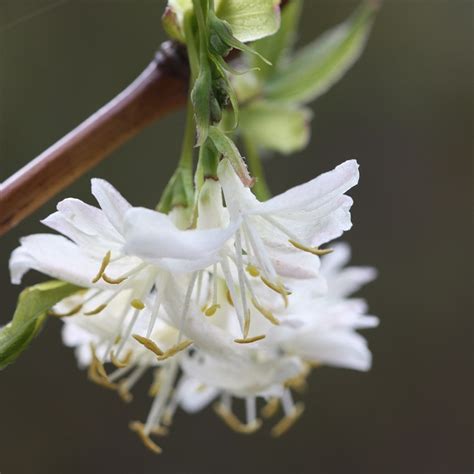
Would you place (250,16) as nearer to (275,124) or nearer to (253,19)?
(253,19)

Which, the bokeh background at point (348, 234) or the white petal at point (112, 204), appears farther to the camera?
the bokeh background at point (348, 234)

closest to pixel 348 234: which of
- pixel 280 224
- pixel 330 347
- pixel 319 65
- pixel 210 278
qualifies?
pixel 319 65

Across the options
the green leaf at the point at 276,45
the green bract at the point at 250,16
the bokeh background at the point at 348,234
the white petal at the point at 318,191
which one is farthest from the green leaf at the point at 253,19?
the bokeh background at the point at 348,234

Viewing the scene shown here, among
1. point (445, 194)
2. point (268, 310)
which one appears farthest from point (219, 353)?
point (445, 194)

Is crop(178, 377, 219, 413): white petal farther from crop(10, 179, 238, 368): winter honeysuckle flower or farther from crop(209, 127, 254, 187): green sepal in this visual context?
crop(209, 127, 254, 187): green sepal

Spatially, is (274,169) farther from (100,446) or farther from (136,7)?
(100,446)

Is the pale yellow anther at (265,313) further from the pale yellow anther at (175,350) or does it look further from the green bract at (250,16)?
the green bract at (250,16)
